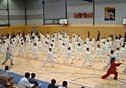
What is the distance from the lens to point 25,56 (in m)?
19.6

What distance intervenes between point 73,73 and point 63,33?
15.6 m

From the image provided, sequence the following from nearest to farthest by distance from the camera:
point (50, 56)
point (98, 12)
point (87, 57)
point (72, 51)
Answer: point (87, 57), point (50, 56), point (72, 51), point (98, 12)

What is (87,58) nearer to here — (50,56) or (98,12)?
(50,56)

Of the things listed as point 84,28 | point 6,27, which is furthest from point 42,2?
point 84,28

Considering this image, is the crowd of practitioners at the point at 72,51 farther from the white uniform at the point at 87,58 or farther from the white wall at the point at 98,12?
the white wall at the point at 98,12

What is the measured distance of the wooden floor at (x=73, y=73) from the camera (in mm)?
11570

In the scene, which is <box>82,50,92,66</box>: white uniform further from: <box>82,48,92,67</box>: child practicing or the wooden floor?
the wooden floor

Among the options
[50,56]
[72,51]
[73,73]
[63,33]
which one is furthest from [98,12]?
[73,73]

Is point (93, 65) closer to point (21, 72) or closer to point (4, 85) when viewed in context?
point (21, 72)

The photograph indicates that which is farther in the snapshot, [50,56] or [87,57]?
[50,56]

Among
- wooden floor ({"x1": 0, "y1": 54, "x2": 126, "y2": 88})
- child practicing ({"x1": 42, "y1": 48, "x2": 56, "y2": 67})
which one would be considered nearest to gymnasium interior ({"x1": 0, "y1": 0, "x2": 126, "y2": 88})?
wooden floor ({"x1": 0, "y1": 54, "x2": 126, "y2": 88})

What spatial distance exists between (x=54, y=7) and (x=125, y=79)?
70.1 feet

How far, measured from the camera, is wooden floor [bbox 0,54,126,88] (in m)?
11.6

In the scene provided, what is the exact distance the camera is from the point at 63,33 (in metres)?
29.0
